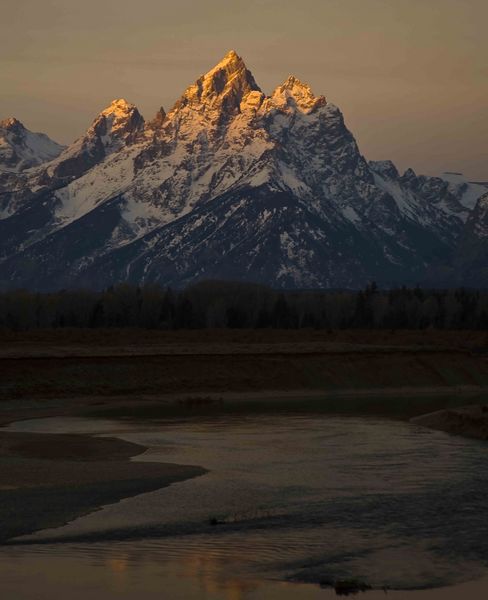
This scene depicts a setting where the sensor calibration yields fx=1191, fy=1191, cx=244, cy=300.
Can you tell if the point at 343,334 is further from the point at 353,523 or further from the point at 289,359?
the point at 353,523

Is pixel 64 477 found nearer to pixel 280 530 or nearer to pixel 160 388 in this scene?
pixel 280 530

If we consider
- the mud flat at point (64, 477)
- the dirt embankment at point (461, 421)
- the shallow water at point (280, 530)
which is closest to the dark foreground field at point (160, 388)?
the mud flat at point (64, 477)

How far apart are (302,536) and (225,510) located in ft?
17.1

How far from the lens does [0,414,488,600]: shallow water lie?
3228 cm

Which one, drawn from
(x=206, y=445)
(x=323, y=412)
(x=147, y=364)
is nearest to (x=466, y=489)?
(x=206, y=445)

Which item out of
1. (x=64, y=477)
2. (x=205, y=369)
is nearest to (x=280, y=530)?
(x=64, y=477)

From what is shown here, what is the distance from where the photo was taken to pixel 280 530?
38219 mm

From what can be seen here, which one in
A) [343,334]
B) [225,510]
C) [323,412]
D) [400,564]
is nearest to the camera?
[400,564]

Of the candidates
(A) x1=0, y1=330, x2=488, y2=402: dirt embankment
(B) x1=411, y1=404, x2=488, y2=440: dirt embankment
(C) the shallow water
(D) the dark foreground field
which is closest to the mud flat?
(D) the dark foreground field

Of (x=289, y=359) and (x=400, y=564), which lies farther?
(x=289, y=359)

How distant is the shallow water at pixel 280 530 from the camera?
32.3 meters

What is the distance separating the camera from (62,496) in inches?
1761

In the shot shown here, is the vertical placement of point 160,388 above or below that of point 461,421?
above

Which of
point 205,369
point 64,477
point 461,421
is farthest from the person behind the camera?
point 205,369
